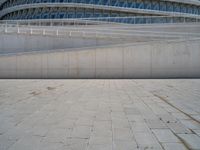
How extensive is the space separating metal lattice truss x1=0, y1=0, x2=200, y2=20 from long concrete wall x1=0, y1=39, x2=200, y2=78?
3153 centimetres

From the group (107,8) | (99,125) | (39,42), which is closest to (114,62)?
(39,42)

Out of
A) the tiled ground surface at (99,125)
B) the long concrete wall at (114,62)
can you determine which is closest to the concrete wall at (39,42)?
the long concrete wall at (114,62)

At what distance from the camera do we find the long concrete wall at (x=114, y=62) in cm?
1841

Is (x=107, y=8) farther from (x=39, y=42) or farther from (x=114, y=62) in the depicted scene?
(x=114, y=62)

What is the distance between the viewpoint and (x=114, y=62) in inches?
731

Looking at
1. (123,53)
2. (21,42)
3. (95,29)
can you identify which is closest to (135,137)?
(123,53)

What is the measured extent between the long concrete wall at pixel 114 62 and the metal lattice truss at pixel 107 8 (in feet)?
103

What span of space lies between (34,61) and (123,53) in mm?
6977

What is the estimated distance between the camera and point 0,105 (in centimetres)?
788

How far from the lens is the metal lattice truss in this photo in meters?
48.4

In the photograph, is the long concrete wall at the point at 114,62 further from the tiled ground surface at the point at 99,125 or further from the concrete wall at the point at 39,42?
the tiled ground surface at the point at 99,125

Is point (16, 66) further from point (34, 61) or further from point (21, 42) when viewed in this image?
point (21, 42)

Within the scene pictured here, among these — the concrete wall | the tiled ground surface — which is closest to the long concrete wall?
the concrete wall

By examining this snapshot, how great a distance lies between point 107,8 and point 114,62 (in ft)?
105
